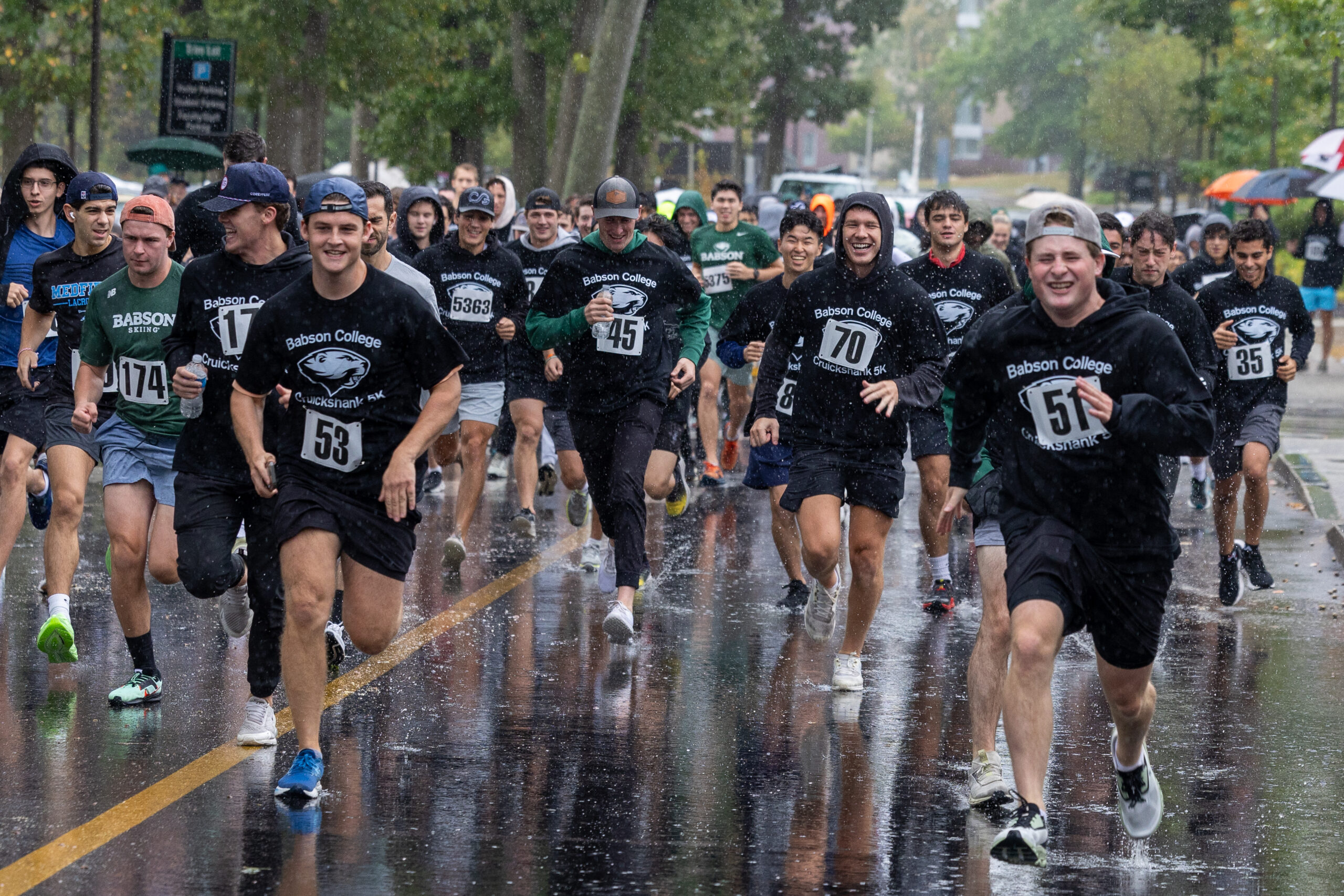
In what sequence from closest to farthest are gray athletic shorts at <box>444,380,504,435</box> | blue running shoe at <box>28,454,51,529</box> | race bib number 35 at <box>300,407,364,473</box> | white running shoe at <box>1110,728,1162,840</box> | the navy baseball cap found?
white running shoe at <box>1110,728,1162,840</box>, race bib number 35 at <box>300,407,364,473</box>, blue running shoe at <box>28,454,51,529</box>, the navy baseball cap, gray athletic shorts at <box>444,380,504,435</box>

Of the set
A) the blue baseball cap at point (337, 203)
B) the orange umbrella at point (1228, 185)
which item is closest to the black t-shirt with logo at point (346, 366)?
the blue baseball cap at point (337, 203)

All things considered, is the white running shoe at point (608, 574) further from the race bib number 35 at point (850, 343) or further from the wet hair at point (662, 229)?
the wet hair at point (662, 229)

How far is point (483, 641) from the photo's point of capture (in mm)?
8594

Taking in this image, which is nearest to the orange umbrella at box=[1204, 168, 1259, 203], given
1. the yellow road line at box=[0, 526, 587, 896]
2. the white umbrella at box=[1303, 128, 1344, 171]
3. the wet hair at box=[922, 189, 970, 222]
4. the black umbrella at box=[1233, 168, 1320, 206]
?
the black umbrella at box=[1233, 168, 1320, 206]

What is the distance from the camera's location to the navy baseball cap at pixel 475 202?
11062 millimetres

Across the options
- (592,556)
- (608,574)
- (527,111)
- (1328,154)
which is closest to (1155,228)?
(608,574)

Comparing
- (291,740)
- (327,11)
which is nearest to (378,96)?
(327,11)

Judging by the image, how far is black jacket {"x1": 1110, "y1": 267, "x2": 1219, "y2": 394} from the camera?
7562 mm

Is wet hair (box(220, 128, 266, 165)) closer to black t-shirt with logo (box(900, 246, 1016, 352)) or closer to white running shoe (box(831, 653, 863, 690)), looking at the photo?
black t-shirt with logo (box(900, 246, 1016, 352))

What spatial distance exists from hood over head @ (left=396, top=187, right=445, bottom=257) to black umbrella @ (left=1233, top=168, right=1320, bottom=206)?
1941cm

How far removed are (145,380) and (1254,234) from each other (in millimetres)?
6119

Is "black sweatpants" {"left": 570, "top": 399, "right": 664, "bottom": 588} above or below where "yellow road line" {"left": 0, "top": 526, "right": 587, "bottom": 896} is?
above

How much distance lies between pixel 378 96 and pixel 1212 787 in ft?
91.3

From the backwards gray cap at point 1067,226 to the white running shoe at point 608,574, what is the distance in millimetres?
4226
